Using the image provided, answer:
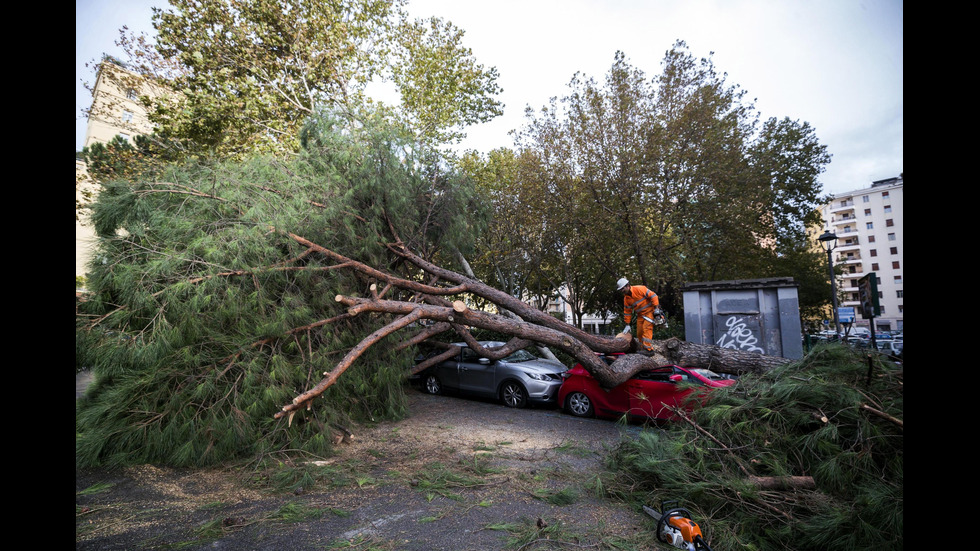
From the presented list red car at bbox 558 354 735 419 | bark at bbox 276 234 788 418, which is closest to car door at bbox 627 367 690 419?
red car at bbox 558 354 735 419

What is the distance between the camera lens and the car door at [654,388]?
22.7ft

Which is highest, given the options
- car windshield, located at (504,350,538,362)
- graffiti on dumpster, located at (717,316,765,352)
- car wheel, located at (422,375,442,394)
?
graffiti on dumpster, located at (717,316,765,352)

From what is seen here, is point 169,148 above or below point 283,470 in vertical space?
above

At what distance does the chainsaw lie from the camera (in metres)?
3.14

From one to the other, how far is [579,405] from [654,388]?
63.9 inches

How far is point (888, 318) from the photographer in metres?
50.3

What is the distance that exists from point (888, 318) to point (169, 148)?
67118mm

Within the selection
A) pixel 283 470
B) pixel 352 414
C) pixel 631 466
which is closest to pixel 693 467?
pixel 631 466

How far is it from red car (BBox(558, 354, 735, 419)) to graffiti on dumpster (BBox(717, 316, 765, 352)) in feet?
6.83

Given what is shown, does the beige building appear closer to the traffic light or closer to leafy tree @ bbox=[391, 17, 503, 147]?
leafy tree @ bbox=[391, 17, 503, 147]

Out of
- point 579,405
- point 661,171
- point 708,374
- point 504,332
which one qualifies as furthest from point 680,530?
point 661,171
